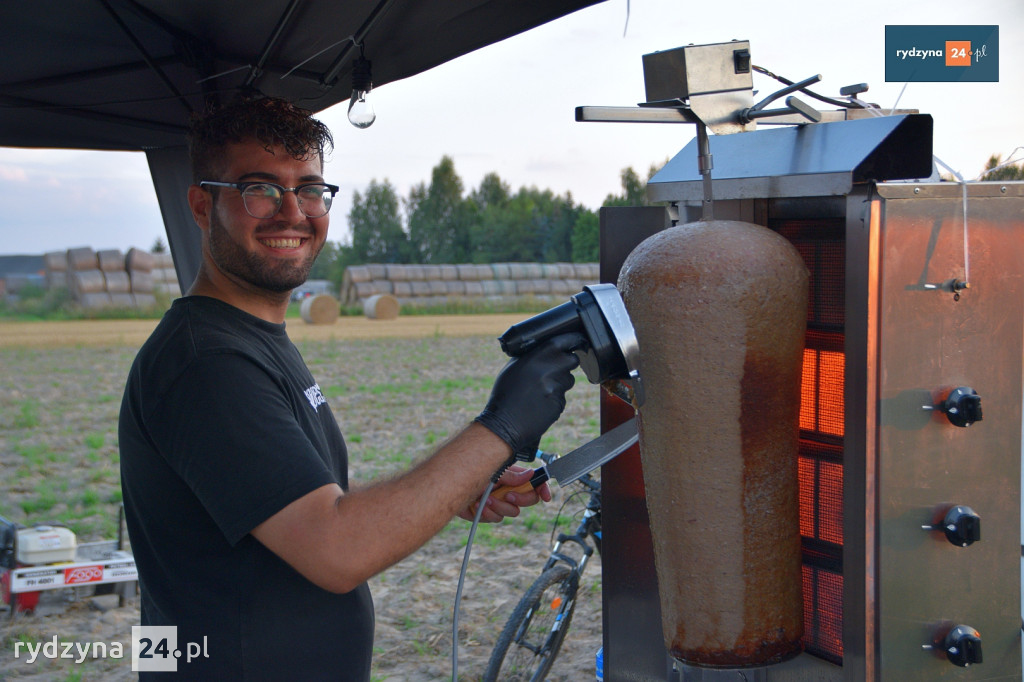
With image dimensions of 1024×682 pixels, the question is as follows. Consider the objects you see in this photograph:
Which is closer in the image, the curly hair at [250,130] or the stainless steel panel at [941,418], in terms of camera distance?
the stainless steel panel at [941,418]

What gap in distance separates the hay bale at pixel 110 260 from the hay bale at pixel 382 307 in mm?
7398

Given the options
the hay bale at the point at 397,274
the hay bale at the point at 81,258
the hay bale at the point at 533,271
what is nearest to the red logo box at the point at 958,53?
the hay bale at the point at 81,258

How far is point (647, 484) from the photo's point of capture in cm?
168

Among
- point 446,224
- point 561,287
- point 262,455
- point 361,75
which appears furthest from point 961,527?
point 446,224

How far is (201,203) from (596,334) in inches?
41.5

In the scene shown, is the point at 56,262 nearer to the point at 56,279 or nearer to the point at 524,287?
the point at 56,279

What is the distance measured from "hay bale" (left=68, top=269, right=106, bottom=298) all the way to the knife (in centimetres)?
2410

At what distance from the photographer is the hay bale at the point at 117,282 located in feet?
76.8

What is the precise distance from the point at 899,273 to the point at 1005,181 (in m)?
0.30

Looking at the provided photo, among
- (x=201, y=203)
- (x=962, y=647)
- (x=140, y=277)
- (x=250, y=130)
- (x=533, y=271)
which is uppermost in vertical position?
(x=250, y=130)

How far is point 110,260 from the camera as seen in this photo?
23703mm

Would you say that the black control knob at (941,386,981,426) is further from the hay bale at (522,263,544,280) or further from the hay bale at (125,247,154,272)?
the hay bale at (522,263,544,280)

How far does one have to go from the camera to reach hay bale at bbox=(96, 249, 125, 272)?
77.2 ft

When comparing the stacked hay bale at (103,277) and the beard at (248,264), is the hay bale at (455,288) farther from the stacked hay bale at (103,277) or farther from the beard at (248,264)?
the beard at (248,264)
